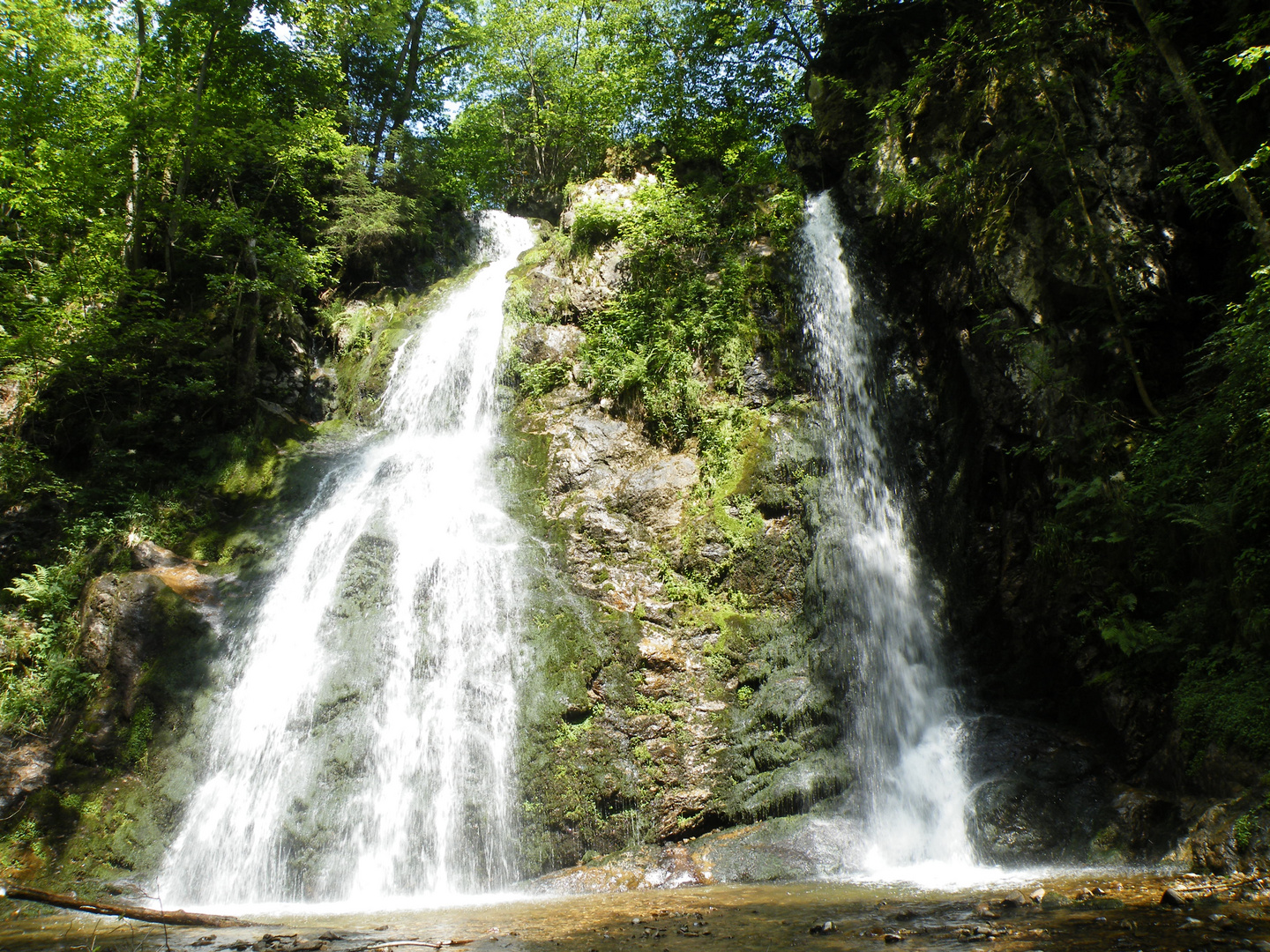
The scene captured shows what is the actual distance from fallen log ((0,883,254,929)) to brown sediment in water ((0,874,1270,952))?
0.12 metres

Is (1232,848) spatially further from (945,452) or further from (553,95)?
(553,95)

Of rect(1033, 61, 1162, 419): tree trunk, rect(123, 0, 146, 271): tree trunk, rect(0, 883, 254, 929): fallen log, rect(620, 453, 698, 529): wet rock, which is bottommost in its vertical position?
rect(0, 883, 254, 929): fallen log

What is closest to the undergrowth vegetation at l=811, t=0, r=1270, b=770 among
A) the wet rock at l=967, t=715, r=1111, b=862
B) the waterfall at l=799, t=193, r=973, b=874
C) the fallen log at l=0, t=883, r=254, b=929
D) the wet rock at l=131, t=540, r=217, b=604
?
the wet rock at l=967, t=715, r=1111, b=862

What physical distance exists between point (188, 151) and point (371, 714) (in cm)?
1181

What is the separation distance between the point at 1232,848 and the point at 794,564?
16.1ft

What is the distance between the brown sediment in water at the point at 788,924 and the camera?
11.6 feet

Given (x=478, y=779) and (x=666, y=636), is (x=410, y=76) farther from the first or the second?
(x=478, y=779)

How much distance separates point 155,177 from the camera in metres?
13.3

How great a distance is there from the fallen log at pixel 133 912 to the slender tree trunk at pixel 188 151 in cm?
1200

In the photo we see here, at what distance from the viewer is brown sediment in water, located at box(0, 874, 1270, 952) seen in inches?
139

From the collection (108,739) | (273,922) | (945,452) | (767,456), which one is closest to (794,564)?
(767,456)

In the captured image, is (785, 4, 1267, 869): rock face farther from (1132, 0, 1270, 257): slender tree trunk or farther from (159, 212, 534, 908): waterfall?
(159, 212, 534, 908): waterfall

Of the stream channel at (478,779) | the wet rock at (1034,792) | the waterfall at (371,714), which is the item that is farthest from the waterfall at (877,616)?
the waterfall at (371,714)

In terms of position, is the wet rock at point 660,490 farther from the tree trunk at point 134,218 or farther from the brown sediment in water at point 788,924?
the tree trunk at point 134,218
